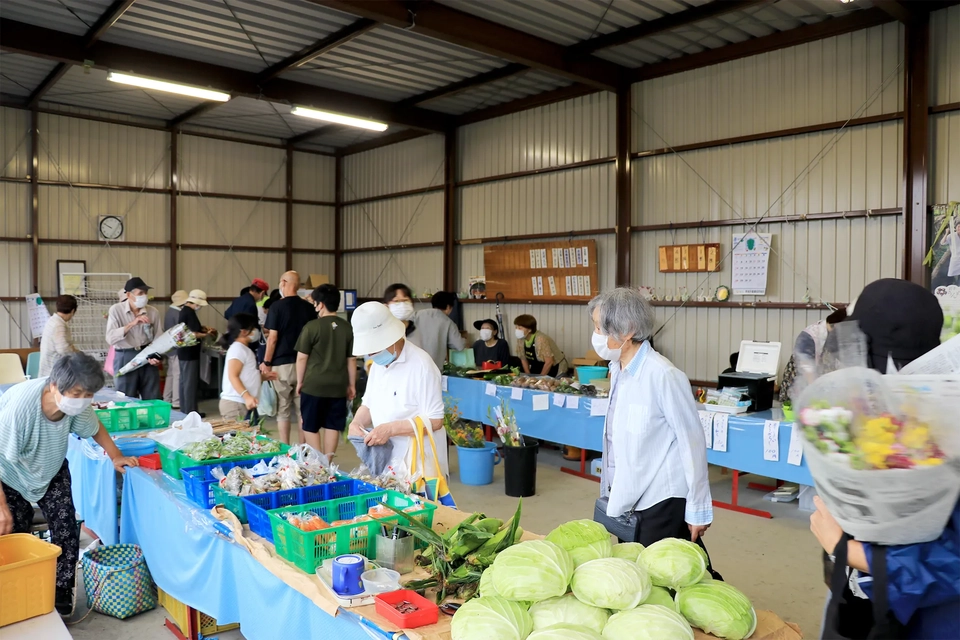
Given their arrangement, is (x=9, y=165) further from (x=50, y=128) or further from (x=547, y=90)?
(x=547, y=90)

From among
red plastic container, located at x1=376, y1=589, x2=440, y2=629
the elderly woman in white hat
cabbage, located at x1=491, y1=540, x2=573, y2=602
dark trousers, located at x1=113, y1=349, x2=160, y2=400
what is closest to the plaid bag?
the elderly woman in white hat

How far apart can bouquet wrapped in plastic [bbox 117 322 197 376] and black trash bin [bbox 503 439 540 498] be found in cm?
323

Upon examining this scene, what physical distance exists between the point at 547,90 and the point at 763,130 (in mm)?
2941

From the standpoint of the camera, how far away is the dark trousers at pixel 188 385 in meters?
7.81

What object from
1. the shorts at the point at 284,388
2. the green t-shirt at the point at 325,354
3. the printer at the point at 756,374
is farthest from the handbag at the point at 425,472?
the shorts at the point at 284,388

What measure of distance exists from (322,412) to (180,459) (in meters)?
2.18

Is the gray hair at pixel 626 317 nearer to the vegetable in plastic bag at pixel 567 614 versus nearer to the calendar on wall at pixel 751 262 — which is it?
the vegetable in plastic bag at pixel 567 614

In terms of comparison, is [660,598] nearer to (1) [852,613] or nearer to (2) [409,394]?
(1) [852,613]

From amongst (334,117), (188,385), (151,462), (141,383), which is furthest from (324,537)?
(334,117)

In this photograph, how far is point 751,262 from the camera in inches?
277

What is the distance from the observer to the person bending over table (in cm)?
307

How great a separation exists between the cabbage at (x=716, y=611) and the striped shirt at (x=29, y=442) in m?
2.80

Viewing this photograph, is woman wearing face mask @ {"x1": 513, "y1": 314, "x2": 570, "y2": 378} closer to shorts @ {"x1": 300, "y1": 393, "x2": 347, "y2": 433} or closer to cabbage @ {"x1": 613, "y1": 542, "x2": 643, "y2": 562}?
shorts @ {"x1": 300, "y1": 393, "x2": 347, "y2": 433}

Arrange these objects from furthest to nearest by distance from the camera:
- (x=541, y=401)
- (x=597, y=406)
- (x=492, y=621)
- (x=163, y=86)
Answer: (x=163, y=86)
(x=541, y=401)
(x=597, y=406)
(x=492, y=621)
